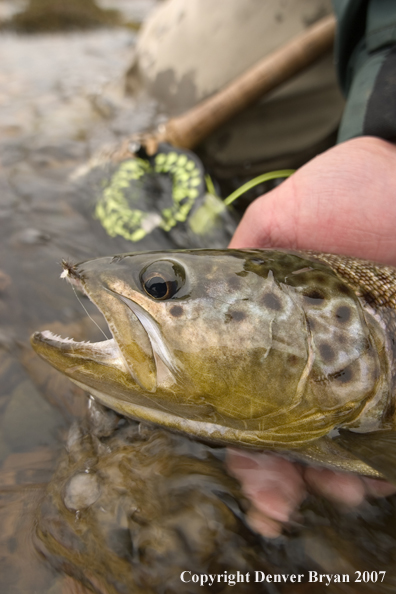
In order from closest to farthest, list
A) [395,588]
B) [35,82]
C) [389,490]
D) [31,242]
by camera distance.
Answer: [395,588] → [389,490] → [31,242] → [35,82]

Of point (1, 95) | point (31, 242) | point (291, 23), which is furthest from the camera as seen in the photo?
point (1, 95)

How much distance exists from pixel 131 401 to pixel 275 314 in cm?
76

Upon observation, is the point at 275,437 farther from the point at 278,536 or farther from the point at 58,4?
the point at 58,4

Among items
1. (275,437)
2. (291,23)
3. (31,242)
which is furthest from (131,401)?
(291,23)

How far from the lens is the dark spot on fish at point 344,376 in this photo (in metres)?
1.79

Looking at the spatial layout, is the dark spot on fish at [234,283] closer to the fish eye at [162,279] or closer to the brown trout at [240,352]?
the brown trout at [240,352]

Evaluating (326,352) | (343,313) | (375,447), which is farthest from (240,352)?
(375,447)

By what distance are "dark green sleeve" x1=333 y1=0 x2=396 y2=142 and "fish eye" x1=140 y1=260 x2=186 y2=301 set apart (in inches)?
78.3

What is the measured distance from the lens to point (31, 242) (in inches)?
139

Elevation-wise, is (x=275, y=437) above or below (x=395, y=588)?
above

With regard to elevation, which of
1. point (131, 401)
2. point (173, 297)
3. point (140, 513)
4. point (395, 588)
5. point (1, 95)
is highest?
point (1, 95)

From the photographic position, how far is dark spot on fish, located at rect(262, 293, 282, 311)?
1.80 m

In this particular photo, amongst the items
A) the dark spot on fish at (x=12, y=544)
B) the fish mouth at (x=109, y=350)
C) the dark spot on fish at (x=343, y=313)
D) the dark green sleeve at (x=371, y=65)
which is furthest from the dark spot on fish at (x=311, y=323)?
the dark green sleeve at (x=371, y=65)

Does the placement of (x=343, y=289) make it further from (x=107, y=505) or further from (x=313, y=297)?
(x=107, y=505)
